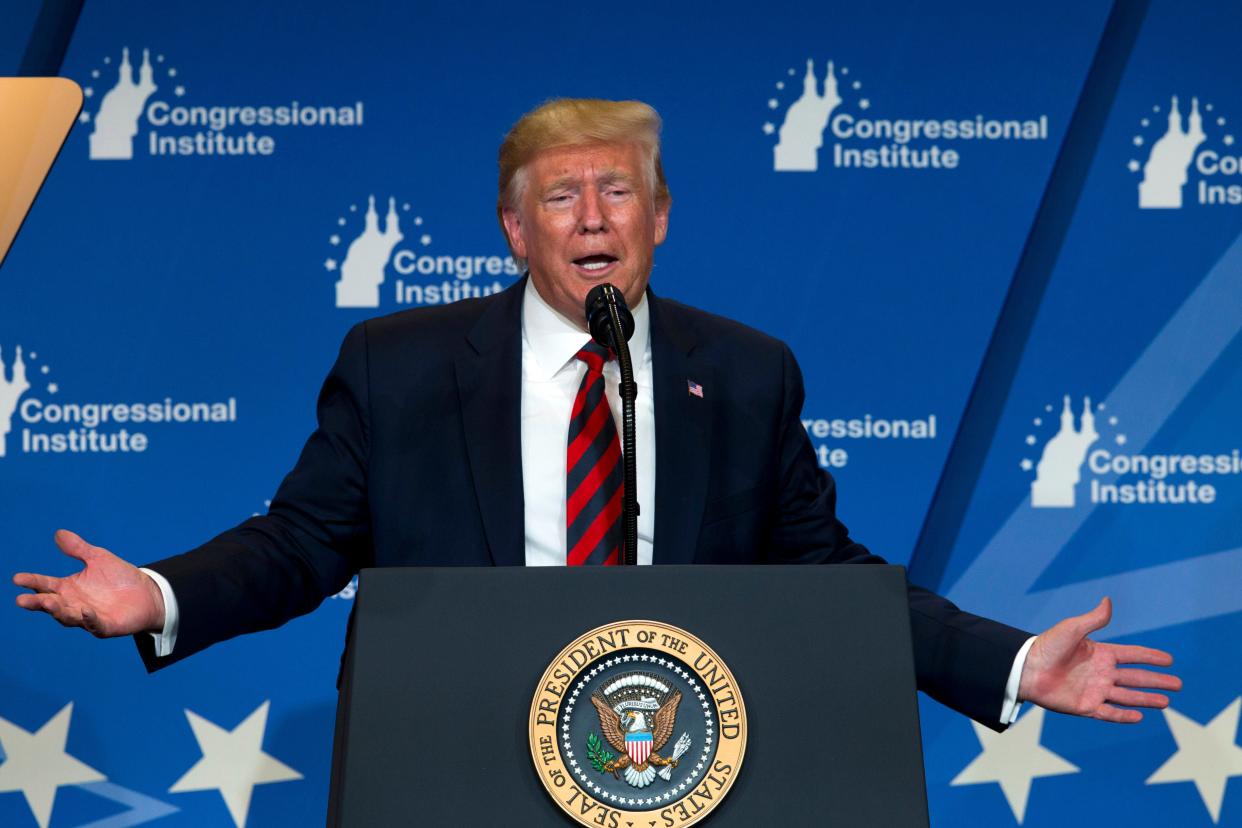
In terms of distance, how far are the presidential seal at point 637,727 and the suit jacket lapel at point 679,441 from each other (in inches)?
24.1

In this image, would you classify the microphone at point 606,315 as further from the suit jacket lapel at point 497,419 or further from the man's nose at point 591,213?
the man's nose at point 591,213

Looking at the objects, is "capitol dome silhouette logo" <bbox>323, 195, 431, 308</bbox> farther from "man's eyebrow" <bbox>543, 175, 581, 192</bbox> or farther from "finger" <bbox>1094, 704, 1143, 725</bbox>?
"finger" <bbox>1094, 704, 1143, 725</bbox>

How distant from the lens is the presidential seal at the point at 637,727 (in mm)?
1299

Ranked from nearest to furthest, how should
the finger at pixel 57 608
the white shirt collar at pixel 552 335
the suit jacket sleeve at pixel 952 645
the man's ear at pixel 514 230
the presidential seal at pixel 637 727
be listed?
the presidential seal at pixel 637 727, the finger at pixel 57 608, the suit jacket sleeve at pixel 952 645, the white shirt collar at pixel 552 335, the man's ear at pixel 514 230

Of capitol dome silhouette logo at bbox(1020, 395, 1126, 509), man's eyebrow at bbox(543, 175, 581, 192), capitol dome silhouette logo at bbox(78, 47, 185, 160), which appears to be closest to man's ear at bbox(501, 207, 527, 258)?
man's eyebrow at bbox(543, 175, 581, 192)

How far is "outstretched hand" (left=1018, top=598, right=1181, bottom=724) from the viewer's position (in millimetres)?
1684

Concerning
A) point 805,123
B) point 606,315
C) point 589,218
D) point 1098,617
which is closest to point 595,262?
point 589,218

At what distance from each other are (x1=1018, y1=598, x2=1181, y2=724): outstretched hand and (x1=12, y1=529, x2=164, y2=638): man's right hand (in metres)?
1.01

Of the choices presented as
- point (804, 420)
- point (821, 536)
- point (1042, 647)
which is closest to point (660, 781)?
point (1042, 647)

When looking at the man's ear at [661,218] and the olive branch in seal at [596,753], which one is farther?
the man's ear at [661,218]

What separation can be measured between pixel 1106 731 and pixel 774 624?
230 centimetres

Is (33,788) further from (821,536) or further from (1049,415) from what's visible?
(1049,415)

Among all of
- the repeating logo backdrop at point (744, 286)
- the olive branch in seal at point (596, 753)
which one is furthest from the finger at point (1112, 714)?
the repeating logo backdrop at point (744, 286)

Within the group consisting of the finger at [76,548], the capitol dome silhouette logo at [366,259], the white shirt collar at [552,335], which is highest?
the capitol dome silhouette logo at [366,259]
